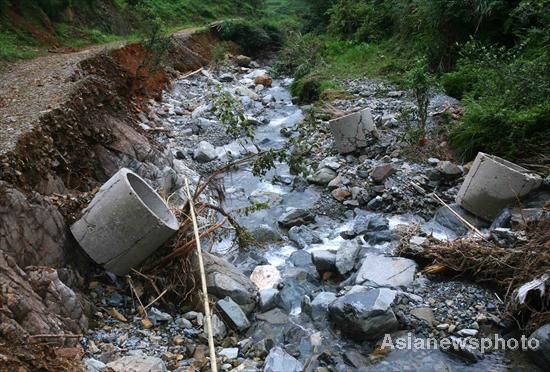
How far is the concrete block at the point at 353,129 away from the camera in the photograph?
7.93 meters

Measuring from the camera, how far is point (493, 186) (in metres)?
5.39

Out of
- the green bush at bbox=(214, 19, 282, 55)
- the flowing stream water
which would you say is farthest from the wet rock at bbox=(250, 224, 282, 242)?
the green bush at bbox=(214, 19, 282, 55)

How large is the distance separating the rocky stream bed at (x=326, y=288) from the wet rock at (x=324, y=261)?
0.04 feet

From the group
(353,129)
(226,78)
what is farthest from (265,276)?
(226,78)

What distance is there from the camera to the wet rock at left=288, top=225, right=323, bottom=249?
592 cm

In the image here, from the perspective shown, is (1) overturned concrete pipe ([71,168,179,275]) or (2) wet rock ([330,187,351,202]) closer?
(1) overturned concrete pipe ([71,168,179,275])

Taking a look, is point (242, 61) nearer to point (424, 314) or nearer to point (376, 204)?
point (376, 204)

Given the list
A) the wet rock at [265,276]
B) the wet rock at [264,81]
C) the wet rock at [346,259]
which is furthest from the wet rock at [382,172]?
the wet rock at [264,81]

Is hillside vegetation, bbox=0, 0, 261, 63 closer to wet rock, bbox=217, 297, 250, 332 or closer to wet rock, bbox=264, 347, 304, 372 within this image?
wet rock, bbox=217, 297, 250, 332

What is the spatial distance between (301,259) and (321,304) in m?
1.16

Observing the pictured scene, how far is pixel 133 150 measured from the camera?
648 centimetres

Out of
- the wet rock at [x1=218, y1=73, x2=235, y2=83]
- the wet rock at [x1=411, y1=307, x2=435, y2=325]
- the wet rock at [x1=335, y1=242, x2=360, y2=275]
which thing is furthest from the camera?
the wet rock at [x1=218, y1=73, x2=235, y2=83]

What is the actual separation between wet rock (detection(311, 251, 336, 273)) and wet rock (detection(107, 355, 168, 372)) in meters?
2.26

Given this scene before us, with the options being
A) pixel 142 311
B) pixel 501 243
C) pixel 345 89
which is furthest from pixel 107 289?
pixel 345 89
